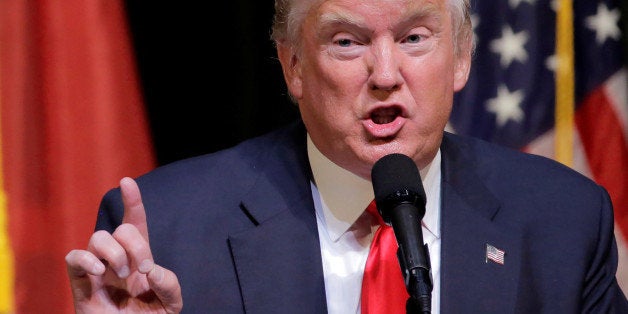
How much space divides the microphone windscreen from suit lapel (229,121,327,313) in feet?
1.77

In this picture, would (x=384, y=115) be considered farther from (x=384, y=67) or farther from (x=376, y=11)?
(x=376, y=11)

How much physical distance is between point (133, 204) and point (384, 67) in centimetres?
62

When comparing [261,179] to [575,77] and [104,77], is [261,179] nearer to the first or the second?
[104,77]

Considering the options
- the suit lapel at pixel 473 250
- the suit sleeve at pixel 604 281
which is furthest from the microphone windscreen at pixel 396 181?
the suit sleeve at pixel 604 281

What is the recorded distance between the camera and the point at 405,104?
2.20 metres

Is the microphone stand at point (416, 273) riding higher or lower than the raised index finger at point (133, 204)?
lower

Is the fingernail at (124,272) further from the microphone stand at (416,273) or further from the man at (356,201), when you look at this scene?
the microphone stand at (416,273)

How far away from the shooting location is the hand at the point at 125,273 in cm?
183

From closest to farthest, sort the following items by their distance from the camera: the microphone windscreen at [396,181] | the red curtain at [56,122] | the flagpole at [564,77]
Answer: the microphone windscreen at [396,181] → the red curtain at [56,122] → the flagpole at [564,77]

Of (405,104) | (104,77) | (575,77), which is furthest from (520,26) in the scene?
(104,77)

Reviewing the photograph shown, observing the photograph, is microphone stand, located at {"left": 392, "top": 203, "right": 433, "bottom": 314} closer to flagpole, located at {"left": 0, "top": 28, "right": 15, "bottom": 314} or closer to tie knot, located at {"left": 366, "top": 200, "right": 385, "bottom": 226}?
tie knot, located at {"left": 366, "top": 200, "right": 385, "bottom": 226}

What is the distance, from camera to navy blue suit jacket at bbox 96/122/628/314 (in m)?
2.29

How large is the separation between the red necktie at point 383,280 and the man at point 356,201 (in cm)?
2

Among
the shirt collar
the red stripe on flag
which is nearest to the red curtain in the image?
the shirt collar
